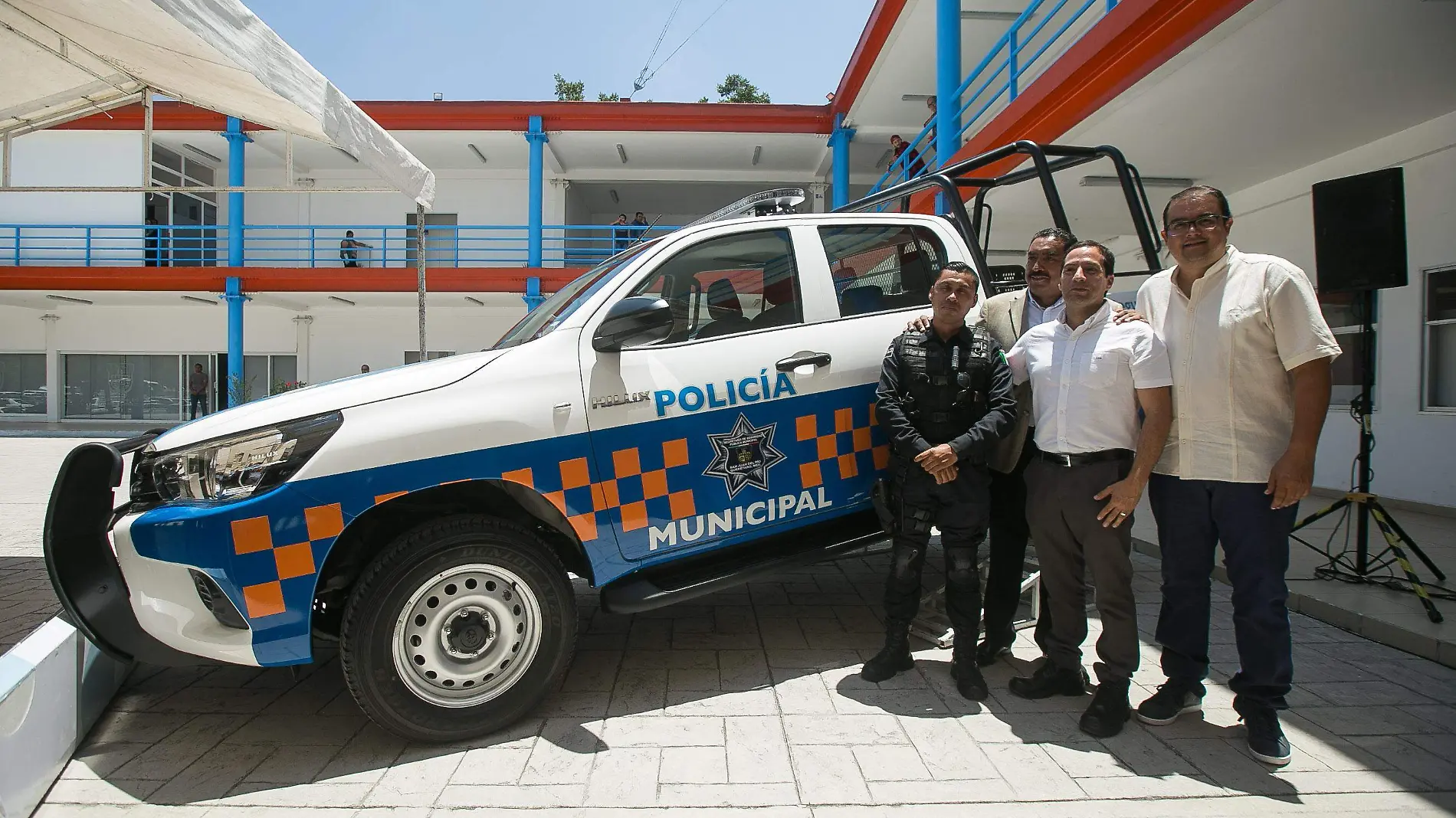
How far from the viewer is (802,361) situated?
11.2 feet

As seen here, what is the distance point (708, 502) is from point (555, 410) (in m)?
0.76

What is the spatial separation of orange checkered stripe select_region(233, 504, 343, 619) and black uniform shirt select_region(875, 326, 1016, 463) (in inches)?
85.1

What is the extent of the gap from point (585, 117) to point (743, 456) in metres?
13.7

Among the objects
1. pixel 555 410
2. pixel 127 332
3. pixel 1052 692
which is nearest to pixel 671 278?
pixel 555 410

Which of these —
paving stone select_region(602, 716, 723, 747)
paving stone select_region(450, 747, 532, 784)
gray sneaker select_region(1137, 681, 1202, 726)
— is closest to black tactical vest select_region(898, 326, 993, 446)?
gray sneaker select_region(1137, 681, 1202, 726)

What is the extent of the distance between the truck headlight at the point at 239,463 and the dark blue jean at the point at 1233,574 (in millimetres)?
3182

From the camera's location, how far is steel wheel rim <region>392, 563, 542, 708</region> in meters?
2.82

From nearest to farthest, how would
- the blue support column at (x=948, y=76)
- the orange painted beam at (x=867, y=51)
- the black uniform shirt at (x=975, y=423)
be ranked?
1. the black uniform shirt at (x=975, y=423)
2. the blue support column at (x=948, y=76)
3. the orange painted beam at (x=867, y=51)

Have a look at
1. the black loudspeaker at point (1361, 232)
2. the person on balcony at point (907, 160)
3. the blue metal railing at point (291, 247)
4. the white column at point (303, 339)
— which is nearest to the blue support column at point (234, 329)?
the blue metal railing at point (291, 247)

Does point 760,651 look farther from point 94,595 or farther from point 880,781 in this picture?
point 94,595

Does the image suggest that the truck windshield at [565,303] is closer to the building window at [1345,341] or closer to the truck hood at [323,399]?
the truck hood at [323,399]

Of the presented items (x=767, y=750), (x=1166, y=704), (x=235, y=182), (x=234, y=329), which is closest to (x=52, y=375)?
(x=234, y=329)

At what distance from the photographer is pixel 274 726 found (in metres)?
3.07

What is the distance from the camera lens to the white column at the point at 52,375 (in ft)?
60.6
